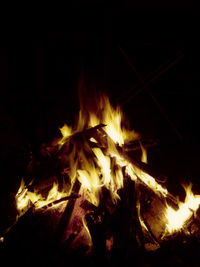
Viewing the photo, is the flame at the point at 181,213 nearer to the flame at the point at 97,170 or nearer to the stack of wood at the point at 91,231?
the stack of wood at the point at 91,231

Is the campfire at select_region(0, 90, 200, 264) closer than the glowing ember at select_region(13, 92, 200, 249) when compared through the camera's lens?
Yes

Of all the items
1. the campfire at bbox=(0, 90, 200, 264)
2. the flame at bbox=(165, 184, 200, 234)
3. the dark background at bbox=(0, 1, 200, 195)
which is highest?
the dark background at bbox=(0, 1, 200, 195)

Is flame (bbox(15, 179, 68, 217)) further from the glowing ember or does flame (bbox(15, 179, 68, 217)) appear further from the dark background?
the dark background

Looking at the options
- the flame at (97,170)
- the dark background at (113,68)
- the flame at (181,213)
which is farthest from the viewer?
the dark background at (113,68)

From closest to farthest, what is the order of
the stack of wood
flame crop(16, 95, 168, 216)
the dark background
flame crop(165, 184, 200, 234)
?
the stack of wood → flame crop(165, 184, 200, 234) → flame crop(16, 95, 168, 216) → the dark background

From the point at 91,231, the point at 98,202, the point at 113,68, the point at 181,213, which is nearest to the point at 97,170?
the point at 98,202

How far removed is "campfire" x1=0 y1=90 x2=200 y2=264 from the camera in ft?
6.08

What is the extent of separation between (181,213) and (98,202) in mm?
647

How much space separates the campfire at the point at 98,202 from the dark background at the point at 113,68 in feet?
4.05

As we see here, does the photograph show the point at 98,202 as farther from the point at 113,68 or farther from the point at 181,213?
the point at 113,68

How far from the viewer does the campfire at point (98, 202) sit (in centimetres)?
185

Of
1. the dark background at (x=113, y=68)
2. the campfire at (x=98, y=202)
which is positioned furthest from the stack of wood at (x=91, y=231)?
the dark background at (x=113, y=68)

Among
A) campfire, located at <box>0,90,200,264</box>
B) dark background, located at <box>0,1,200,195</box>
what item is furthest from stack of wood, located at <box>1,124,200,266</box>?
dark background, located at <box>0,1,200,195</box>

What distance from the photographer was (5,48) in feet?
11.9
